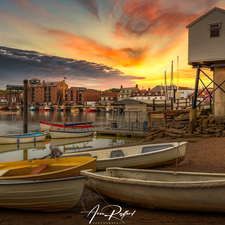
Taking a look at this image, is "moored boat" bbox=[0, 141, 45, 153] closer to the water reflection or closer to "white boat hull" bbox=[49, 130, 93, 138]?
the water reflection

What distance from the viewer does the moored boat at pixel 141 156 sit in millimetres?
9867

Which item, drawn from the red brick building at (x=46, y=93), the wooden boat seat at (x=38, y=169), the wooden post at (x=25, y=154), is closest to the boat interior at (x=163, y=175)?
the wooden boat seat at (x=38, y=169)

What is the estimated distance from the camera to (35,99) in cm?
15775

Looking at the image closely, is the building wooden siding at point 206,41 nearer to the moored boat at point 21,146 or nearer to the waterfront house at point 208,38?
the waterfront house at point 208,38

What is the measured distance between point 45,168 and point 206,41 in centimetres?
1652

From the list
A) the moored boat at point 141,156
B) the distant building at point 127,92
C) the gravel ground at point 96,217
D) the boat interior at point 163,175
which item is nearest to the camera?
the gravel ground at point 96,217

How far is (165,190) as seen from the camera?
622 cm

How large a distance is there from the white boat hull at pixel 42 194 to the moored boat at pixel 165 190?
71cm

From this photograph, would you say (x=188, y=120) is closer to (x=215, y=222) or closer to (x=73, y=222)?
(x=215, y=222)

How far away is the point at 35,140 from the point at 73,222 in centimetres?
2021

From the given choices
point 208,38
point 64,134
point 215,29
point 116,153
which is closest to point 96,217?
point 116,153

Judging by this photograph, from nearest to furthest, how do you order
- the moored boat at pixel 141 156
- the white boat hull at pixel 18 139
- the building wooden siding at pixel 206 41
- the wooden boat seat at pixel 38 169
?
1. the wooden boat seat at pixel 38 169
2. the moored boat at pixel 141 156
3. the building wooden siding at pixel 206 41
4. the white boat hull at pixel 18 139

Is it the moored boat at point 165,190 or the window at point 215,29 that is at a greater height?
the window at point 215,29

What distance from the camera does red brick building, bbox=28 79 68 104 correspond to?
153 m
